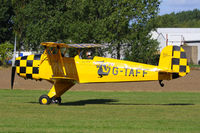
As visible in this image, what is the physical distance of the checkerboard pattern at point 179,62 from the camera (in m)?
14.9

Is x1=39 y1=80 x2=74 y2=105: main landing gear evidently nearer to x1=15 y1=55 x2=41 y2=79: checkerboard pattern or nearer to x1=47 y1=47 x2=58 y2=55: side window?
x1=15 y1=55 x2=41 y2=79: checkerboard pattern

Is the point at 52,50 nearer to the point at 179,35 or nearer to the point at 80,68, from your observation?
the point at 80,68

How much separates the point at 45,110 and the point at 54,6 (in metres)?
47.3

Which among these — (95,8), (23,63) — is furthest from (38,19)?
(23,63)

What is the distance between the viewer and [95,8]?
49375mm

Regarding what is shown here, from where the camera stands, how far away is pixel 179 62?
15.0m

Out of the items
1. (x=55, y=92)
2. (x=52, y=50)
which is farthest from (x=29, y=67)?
(x=55, y=92)

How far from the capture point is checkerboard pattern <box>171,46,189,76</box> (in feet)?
48.8

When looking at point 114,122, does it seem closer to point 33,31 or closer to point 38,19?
point 33,31

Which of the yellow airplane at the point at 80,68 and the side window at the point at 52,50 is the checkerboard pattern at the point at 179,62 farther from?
the side window at the point at 52,50

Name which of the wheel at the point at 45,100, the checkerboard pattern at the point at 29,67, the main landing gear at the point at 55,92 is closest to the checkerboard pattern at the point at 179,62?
the main landing gear at the point at 55,92

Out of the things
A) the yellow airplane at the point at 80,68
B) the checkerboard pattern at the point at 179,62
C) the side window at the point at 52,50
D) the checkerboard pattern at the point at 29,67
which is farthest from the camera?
the checkerboard pattern at the point at 29,67

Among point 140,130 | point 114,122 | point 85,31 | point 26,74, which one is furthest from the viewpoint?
point 85,31

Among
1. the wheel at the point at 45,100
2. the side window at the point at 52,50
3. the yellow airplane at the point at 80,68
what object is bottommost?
the wheel at the point at 45,100
